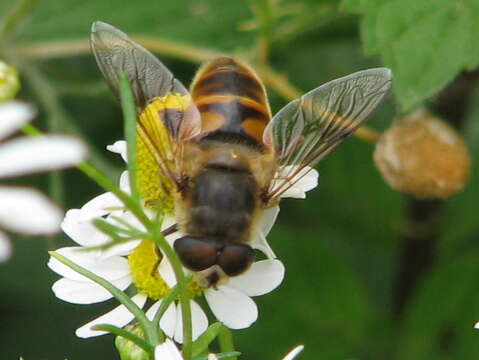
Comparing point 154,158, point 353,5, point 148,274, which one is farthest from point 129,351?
point 353,5

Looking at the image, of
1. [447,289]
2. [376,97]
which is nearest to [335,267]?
[447,289]

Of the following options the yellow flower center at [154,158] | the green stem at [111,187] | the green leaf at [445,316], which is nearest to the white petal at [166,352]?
the green stem at [111,187]

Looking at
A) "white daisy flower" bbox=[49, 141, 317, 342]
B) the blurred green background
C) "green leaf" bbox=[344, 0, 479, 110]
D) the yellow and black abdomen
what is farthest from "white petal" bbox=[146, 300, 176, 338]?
the blurred green background

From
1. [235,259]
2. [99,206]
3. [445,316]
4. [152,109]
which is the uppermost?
[152,109]

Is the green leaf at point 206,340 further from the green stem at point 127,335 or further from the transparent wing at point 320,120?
the transparent wing at point 320,120

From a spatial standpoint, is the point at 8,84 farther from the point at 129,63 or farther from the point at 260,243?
the point at 260,243
